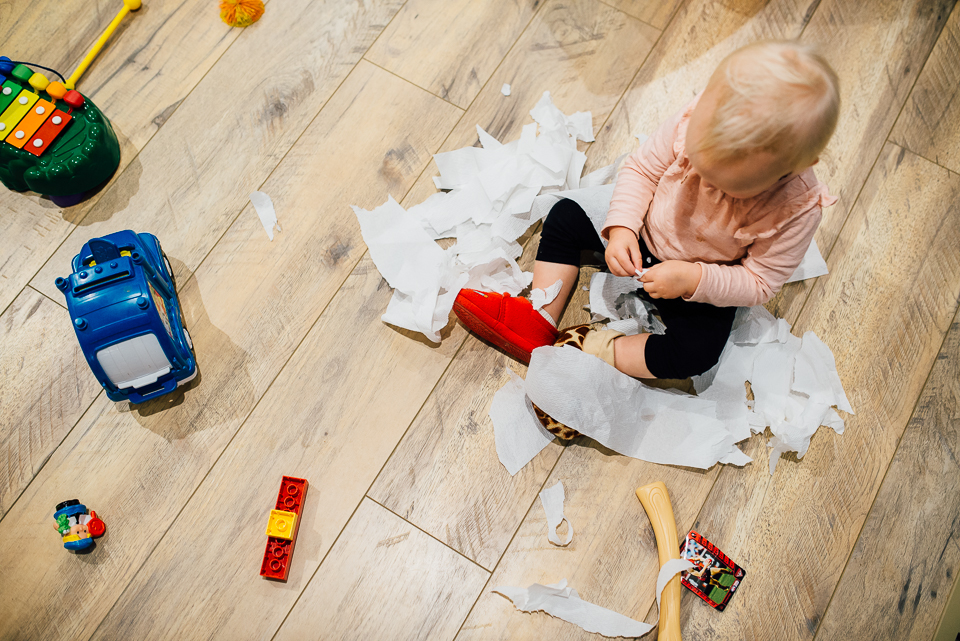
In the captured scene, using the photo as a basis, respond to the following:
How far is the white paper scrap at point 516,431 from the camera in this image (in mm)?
905

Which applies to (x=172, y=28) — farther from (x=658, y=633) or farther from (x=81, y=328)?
(x=658, y=633)

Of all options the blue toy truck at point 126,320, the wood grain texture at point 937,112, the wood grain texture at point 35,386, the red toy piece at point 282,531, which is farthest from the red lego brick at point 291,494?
the wood grain texture at point 937,112

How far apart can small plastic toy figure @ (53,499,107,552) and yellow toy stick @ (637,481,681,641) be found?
77cm

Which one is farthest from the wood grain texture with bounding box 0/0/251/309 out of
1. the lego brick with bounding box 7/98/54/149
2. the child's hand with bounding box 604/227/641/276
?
the child's hand with bounding box 604/227/641/276

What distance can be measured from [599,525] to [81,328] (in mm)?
751

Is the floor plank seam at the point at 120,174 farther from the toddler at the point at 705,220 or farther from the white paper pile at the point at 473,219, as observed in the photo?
the toddler at the point at 705,220

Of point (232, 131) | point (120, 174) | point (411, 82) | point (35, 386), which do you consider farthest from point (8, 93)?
point (411, 82)

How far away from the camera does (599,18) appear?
3.57ft

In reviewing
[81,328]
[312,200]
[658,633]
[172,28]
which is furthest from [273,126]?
[658,633]

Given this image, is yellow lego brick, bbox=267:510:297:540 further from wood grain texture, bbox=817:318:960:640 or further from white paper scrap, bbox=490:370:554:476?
wood grain texture, bbox=817:318:960:640

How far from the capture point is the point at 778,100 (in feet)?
1.91

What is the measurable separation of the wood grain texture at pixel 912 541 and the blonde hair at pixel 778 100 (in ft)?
1.91

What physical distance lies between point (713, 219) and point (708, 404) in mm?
302

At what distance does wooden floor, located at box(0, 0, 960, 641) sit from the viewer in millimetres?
871
